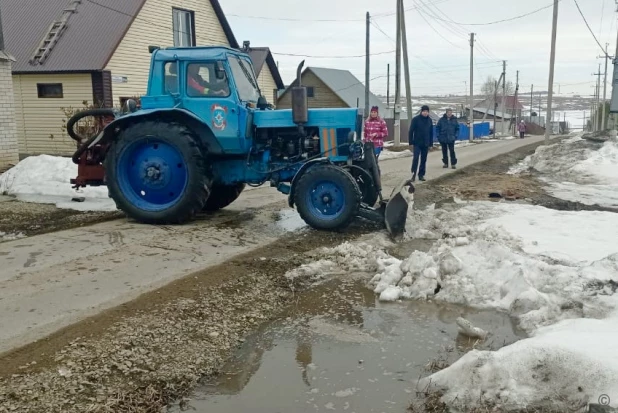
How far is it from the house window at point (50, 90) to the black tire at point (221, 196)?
1233 cm

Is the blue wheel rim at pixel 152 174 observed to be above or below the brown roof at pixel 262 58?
below

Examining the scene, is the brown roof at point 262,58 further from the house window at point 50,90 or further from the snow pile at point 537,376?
the snow pile at point 537,376

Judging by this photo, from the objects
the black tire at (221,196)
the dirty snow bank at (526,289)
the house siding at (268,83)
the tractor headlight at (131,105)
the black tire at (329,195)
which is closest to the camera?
the dirty snow bank at (526,289)

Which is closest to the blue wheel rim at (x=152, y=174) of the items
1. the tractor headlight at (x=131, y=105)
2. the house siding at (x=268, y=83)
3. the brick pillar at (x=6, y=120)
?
the tractor headlight at (x=131, y=105)

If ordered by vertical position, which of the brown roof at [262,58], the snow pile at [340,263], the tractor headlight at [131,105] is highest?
the brown roof at [262,58]

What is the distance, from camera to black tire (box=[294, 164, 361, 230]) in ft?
26.3

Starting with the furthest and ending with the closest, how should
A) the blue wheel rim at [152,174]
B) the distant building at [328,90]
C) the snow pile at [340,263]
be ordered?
the distant building at [328,90] < the blue wheel rim at [152,174] < the snow pile at [340,263]

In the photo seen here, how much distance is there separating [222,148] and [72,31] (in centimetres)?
1431

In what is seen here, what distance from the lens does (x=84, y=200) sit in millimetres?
11242

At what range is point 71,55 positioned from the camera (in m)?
19.7

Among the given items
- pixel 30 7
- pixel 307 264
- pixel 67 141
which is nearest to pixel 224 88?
pixel 307 264

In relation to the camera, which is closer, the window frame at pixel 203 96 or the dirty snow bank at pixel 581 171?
the window frame at pixel 203 96

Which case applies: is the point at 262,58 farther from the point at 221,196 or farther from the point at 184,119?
the point at 184,119

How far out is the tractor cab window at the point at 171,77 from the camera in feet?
28.5
